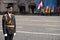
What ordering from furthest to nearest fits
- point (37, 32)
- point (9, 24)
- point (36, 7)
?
point (36, 7), point (37, 32), point (9, 24)

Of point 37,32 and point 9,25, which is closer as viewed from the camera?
point 9,25

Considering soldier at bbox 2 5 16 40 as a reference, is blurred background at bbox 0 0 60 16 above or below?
below

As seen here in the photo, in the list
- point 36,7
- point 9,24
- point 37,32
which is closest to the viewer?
point 9,24

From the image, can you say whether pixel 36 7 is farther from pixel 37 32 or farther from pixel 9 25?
pixel 9 25

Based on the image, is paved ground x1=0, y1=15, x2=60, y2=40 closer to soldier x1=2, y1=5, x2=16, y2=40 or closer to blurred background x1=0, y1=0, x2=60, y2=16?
soldier x1=2, y1=5, x2=16, y2=40

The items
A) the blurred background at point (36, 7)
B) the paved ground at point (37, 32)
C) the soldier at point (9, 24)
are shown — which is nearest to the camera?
the soldier at point (9, 24)

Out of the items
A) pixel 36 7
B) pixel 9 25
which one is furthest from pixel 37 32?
pixel 36 7

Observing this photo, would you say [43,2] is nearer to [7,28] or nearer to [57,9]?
[57,9]

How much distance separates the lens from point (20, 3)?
8256 cm

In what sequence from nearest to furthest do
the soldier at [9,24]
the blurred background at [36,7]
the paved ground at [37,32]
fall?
the soldier at [9,24] < the paved ground at [37,32] < the blurred background at [36,7]

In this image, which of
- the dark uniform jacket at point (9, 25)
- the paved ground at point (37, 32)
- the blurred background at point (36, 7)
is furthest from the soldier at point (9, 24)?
the blurred background at point (36, 7)

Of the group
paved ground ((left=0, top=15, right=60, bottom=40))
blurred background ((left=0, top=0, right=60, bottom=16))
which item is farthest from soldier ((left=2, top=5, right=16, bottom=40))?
blurred background ((left=0, top=0, right=60, bottom=16))

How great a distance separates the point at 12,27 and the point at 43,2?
61013 mm

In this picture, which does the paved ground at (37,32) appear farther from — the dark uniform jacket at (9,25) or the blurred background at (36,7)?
the blurred background at (36,7)
